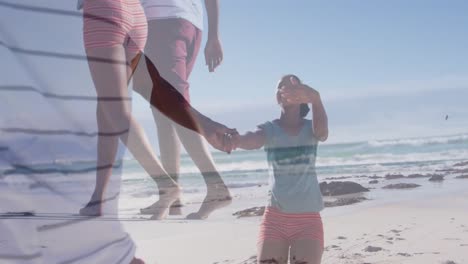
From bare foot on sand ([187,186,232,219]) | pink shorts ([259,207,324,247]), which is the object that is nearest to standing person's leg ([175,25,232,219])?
bare foot on sand ([187,186,232,219])

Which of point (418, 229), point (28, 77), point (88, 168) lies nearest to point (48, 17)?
point (28, 77)

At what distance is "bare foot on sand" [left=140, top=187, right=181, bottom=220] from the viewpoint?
643 mm

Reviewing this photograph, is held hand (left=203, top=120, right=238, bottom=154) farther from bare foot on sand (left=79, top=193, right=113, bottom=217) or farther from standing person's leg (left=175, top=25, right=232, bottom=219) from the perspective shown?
bare foot on sand (left=79, top=193, right=113, bottom=217)

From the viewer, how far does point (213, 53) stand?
678 mm

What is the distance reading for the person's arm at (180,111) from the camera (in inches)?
24.3

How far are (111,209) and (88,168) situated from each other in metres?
0.07

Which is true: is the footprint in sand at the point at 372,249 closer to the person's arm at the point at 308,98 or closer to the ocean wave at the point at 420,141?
the ocean wave at the point at 420,141

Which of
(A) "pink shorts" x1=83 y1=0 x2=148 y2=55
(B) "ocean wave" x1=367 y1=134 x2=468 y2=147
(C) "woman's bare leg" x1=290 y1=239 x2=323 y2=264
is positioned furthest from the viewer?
(B) "ocean wave" x1=367 y1=134 x2=468 y2=147

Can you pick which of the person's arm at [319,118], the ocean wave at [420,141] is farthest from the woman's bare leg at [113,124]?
the ocean wave at [420,141]

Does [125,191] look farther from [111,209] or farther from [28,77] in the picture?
[28,77]

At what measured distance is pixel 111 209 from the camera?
24.9 inches

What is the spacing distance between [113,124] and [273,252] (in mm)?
349

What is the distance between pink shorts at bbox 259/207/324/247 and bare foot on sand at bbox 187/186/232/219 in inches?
3.8

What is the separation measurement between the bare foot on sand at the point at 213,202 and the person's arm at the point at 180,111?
6cm
